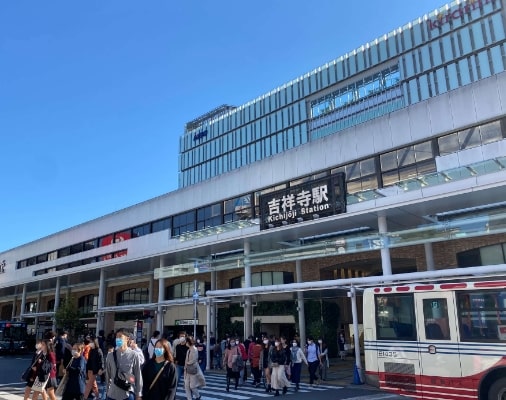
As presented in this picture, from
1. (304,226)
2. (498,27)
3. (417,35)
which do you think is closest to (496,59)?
(498,27)

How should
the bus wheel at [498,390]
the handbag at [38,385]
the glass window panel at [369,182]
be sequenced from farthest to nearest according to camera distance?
the glass window panel at [369,182] → the handbag at [38,385] → the bus wheel at [498,390]

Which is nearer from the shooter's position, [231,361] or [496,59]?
[231,361]

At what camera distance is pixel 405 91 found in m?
69.2

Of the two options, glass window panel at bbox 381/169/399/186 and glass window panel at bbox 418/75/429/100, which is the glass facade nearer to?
glass window panel at bbox 418/75/429/100

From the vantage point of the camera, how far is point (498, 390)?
8.94m

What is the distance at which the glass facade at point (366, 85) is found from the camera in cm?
6291

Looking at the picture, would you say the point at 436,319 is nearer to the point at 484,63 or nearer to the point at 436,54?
the point at 484,63

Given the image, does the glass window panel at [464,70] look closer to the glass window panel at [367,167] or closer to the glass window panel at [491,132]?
the glass window panel at [367,167]

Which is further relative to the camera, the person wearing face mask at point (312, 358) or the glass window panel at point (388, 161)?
the glass window panel at point (388, 161)

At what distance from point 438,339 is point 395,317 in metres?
1.19

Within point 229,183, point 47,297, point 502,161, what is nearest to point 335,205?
point 502,161

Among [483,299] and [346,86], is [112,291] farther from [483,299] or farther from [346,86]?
[346,86]

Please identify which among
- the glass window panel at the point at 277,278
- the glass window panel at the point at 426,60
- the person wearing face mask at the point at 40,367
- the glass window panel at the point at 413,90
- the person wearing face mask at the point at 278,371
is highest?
the glass window panel at the point at 426,60

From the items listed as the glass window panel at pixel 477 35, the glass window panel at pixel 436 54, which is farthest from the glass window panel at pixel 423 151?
the glass window panel at pixel 436 54
